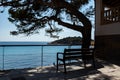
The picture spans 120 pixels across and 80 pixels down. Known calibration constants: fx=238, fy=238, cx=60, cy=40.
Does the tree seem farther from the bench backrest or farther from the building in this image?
the bench backrest

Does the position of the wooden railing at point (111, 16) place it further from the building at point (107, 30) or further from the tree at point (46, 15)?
the tree at point (46, 15)

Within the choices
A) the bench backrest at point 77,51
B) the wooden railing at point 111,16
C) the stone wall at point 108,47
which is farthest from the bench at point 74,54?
the wooden railing at point 111,16

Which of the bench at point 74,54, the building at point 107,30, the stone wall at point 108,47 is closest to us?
the bench at point 74,54

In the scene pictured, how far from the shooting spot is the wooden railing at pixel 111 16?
37.2 feet

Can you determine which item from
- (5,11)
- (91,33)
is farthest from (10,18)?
(91,33)

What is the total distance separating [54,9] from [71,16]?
4.32 feet

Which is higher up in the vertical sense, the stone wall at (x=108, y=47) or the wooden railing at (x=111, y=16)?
the wooden railing at (x=111, y=16)

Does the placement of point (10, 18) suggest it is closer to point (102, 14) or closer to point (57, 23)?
point (57, 23)

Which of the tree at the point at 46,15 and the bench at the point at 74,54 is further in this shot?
the tree at the point at 46,15

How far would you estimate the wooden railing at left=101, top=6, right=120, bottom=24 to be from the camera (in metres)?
11.3

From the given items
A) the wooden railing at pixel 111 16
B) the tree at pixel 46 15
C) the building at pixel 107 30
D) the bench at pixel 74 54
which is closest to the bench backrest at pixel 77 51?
the bench at pixel 74 54

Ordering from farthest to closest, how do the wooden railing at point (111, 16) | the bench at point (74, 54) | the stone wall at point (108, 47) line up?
the wooden railing at point (111, 16)
the stone wall at point (108, 47)
the bench at point (74, 54)

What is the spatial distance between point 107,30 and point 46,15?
4.05 meters

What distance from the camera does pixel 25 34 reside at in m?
14.8
